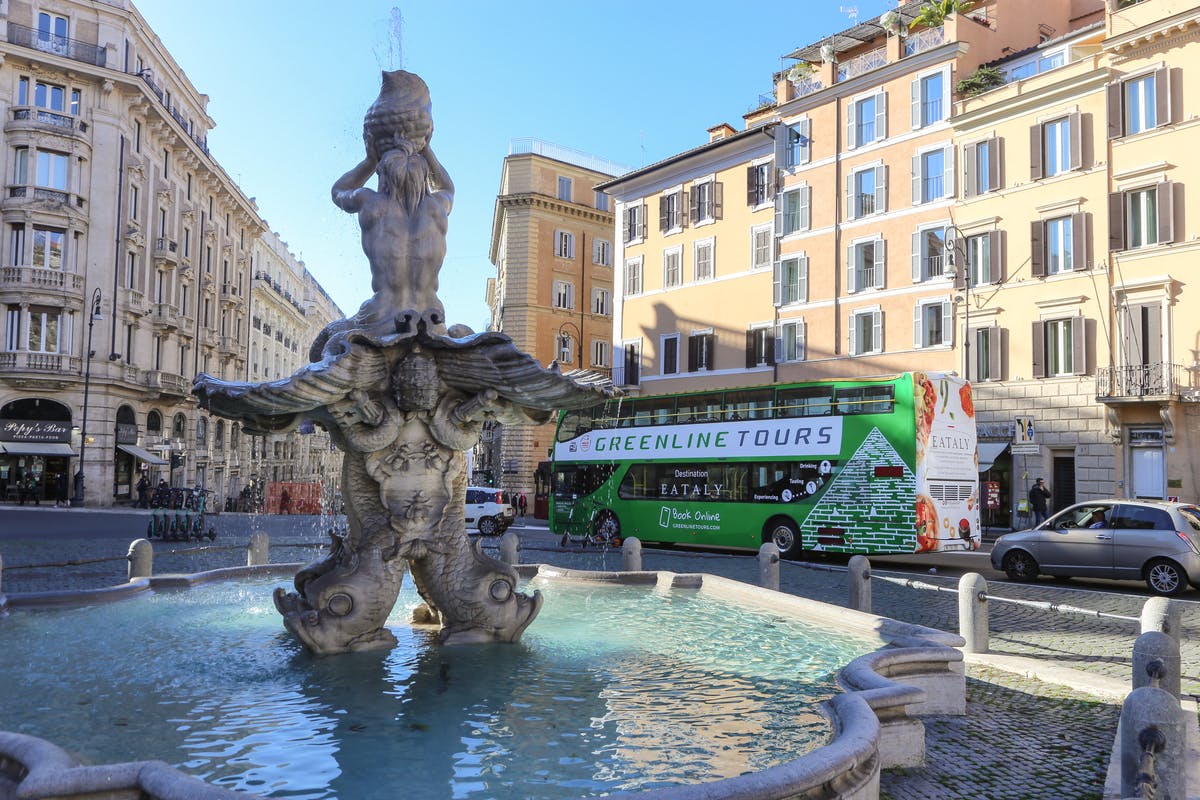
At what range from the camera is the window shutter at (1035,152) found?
1183 inches

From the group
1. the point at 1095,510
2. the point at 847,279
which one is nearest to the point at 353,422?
the point at 1095,510

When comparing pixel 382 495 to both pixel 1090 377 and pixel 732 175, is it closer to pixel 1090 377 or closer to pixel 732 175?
pixel 1090 377

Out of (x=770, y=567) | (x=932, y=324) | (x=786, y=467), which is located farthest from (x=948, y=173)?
(x=770, y=567)

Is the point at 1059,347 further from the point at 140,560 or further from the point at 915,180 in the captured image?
the point at 140,560

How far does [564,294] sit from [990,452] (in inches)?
1162

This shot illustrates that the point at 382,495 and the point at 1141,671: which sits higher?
the point at 382,495

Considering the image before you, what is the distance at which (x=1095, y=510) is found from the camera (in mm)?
16516

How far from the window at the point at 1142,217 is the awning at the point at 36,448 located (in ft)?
129

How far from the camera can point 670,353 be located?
42688mm

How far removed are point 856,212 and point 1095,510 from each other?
21337 millimetres

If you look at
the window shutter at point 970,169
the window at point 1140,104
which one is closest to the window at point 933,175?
the window shutter at point 970,169

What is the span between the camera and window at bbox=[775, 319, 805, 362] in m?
37.2

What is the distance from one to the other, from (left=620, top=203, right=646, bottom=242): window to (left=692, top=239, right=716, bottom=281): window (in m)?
3.76

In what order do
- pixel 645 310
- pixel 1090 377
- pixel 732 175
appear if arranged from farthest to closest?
pixel 645 310, pixel 732 175, pixel 1090 377
